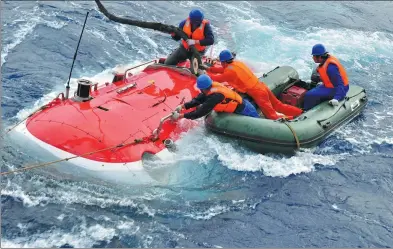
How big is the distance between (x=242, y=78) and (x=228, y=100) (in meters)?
0.68

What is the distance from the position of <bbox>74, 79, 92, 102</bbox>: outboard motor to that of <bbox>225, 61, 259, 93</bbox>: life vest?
2.46m

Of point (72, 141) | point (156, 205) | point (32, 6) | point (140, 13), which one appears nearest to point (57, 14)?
point (32, 6)

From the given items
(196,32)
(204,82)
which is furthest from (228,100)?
(196,32)

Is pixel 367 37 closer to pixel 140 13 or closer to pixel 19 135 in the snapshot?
pixel 140 13

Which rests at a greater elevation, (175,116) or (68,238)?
(175,116)

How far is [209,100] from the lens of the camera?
7.98 metres

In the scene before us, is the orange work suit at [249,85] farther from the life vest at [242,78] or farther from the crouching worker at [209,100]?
the crouching worker at [209,100]

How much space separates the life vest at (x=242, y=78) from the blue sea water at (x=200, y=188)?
105cm

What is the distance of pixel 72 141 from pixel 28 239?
153cm

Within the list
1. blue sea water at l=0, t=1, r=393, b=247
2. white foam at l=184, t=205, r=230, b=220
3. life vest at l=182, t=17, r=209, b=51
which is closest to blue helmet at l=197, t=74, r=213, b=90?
blue sea water at l=0, t=1, r=393, b=247

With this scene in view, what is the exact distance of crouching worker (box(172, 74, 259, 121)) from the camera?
7949 mm

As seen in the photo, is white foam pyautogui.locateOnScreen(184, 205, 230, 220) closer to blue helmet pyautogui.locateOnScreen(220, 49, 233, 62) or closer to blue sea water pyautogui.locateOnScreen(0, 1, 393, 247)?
blue sea water pyautogui.locateOnScreen(0, 1, 393, 247)

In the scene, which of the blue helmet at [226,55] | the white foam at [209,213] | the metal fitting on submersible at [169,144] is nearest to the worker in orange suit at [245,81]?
the blue helmet at [226,55]

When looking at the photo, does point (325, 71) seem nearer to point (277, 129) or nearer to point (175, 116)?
point (277, 129)
